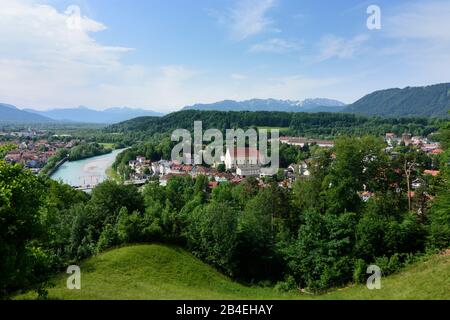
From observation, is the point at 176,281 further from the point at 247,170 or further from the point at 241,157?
the point at 241,157

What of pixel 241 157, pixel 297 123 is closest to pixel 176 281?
pixel 241 157

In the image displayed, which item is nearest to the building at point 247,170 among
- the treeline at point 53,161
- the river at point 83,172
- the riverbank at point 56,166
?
the river at point 83,172

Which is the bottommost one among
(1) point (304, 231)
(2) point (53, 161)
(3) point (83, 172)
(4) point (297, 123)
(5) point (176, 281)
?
(3) point (83, 172)

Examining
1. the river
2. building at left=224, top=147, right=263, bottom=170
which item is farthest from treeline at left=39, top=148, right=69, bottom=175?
building at left=224, top=147, right=263, bottom=170

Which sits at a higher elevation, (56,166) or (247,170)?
(247,170)

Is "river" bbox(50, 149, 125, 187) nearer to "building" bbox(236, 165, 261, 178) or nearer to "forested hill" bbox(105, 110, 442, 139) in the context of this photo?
"building" bbox(236, 165, 261, 178)
